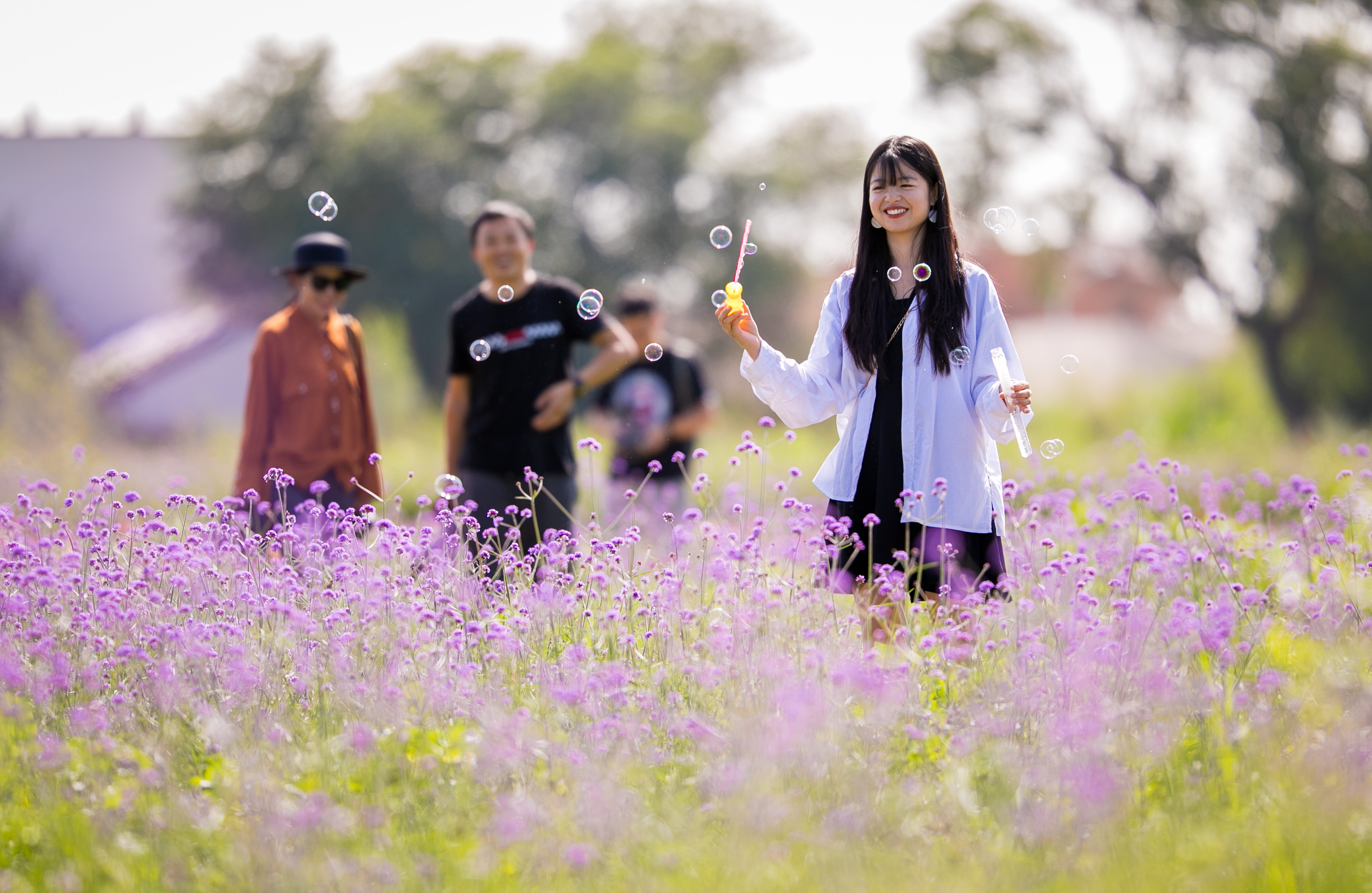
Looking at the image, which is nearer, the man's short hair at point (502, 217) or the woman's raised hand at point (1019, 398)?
the woman's raised hand at point (1019, 398)

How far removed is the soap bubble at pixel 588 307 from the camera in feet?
17.4

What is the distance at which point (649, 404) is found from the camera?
708cm

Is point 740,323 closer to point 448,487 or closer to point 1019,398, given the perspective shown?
point 1019,398

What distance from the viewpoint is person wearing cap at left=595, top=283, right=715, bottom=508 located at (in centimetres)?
705

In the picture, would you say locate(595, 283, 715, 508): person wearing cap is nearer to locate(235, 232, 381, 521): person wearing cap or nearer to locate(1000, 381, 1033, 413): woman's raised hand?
locate(235, 232, 381, 521): person wearing cap

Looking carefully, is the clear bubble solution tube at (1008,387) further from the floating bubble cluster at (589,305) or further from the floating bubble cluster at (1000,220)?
the floating bubble cluster at (589,305)

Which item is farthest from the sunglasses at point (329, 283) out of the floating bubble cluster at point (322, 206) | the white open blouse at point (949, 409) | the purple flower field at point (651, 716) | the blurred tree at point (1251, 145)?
the blurred tree at point (1251, 145)

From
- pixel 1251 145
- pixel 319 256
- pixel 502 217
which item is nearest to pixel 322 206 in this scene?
pixel 319 256

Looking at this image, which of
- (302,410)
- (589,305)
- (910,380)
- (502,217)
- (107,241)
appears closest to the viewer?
(910,380)

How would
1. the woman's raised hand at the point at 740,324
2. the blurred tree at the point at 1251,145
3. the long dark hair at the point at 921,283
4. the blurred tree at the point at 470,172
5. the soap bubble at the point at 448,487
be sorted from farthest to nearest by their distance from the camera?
the blurred tree at the point at 470,172 → the blurred tree at the point at 1251,145 → the soap bubble at the point at 448,487 → the long dark hair at the point at 921,283 → the woman's raised hand at the point at 740,324

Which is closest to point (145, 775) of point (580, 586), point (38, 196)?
point (580, 586)

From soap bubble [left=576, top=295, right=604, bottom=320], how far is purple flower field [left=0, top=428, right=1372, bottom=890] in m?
1.20

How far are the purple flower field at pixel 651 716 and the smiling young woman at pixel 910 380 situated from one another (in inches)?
8.8

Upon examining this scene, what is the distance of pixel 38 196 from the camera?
44344mm
